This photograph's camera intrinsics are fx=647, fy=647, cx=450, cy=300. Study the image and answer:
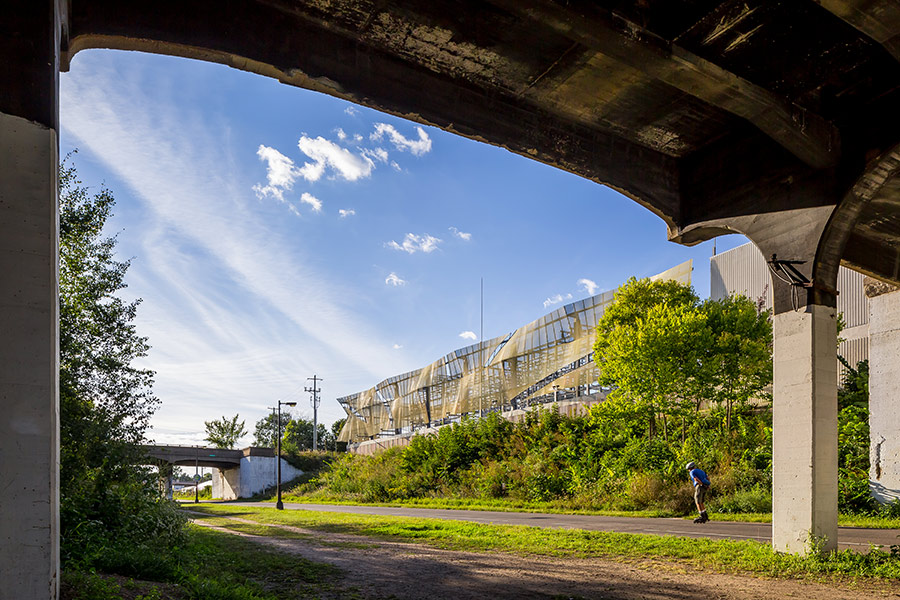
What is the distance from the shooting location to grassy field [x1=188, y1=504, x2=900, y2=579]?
27.8 feet

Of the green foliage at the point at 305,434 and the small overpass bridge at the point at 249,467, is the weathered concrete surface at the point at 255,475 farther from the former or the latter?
the green foliage at the point at 305,434

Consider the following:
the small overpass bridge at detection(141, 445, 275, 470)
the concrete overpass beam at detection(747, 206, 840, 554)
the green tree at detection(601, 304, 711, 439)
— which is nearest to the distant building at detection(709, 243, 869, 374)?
the green tree at detection(601, 304, 711, 439)

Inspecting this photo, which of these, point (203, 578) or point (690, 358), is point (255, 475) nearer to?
point (690, 358)

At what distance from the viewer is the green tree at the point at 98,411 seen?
9672 mm

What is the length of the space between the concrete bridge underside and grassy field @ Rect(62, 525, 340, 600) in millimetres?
1559

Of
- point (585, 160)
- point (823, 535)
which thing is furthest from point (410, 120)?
point (823, 535)

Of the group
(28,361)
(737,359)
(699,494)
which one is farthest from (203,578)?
(737,359)

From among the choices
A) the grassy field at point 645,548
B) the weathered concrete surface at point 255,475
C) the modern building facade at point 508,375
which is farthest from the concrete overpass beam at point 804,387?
the weathered concrete surface at point 255,475

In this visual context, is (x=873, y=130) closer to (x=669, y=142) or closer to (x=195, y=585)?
(x=669, y=142)

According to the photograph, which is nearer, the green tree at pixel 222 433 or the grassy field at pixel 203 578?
the grassy field at pixel 203 578

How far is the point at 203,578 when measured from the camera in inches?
311

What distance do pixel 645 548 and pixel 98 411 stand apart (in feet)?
33.1

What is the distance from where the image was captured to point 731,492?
1986 centimetres

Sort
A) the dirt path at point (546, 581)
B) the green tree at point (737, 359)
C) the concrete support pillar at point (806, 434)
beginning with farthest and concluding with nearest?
1. the green tree at point (737, 359)
2. the concrete support pillar at point (806, 434)
3. the dirt path at point (546, 581)
